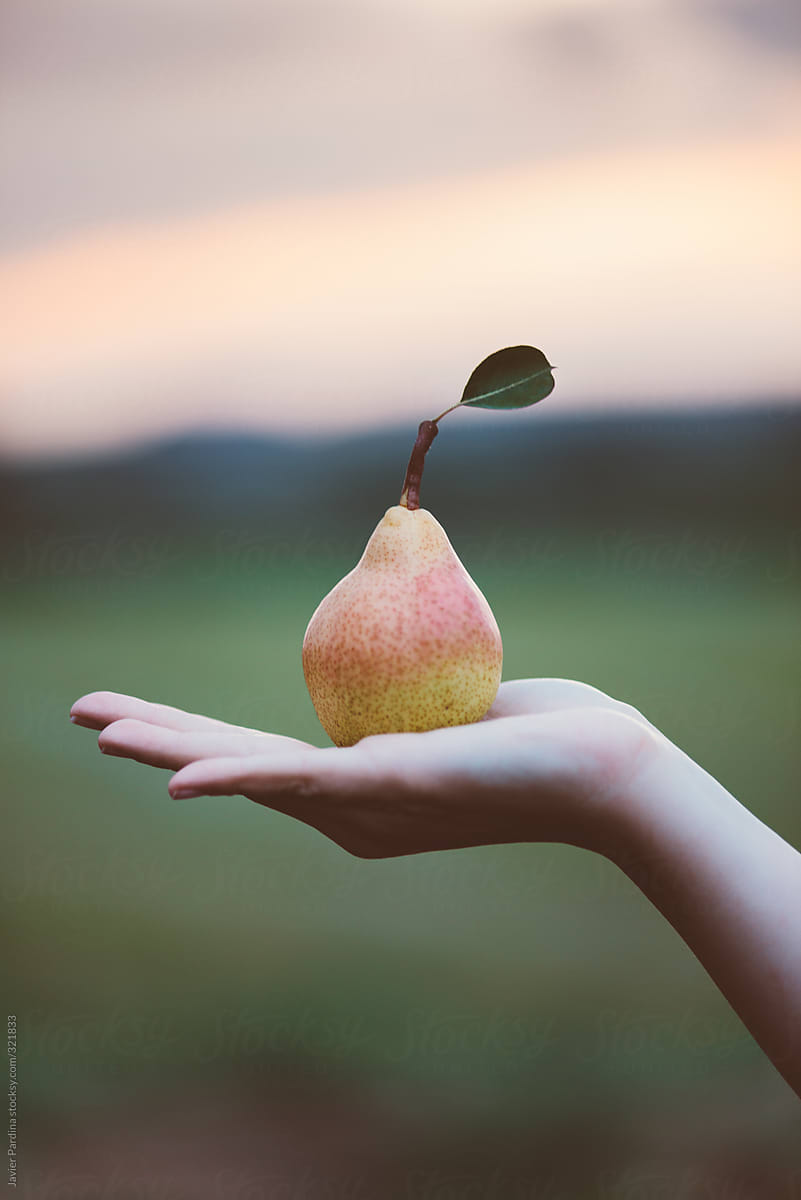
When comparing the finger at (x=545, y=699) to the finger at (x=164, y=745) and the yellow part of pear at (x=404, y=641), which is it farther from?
the finger at (x=164, y=745)

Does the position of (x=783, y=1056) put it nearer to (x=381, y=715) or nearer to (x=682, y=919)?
(x=682, y=919)

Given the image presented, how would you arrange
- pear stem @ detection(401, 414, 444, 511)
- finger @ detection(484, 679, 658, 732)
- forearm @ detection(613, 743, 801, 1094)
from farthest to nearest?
finger @ detection(484, 679, 658, 732) < pear stem @ detection(401, 414, 444, 511) < forearm @ detection(613, 743, 801, 1094)

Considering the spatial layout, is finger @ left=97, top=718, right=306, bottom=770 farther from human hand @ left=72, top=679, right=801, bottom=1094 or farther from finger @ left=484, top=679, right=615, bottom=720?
finger @ left=484, top=679, right=615, bottom=720

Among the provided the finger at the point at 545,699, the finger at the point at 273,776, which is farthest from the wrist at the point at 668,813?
the finger at the point at 273,776

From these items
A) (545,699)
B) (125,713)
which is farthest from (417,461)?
(125,713)

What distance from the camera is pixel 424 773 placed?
0.94 m

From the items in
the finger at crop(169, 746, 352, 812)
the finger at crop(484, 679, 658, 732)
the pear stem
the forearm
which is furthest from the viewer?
the finger at crop(484, 679, 658, 732)

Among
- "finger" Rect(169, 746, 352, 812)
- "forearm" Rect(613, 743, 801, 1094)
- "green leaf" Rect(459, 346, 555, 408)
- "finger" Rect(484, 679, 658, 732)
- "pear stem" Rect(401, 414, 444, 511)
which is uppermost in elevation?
"green leaf" Rect(459, 346, 555, 408)

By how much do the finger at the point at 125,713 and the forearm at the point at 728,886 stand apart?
489mm

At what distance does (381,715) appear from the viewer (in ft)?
3.53

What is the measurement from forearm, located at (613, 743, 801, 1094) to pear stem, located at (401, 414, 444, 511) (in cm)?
41

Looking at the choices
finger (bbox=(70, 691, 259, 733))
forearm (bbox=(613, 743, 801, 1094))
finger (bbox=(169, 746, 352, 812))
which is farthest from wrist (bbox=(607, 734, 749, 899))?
finger (bbox=(70, 691, 259, 733))

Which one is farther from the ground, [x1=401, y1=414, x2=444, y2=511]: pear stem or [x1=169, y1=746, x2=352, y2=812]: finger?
[x1=401, y1=414, x2=444, y2=511]: pear stem

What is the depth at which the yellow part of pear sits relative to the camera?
106cm
